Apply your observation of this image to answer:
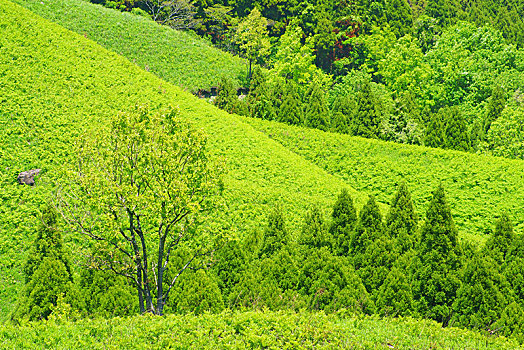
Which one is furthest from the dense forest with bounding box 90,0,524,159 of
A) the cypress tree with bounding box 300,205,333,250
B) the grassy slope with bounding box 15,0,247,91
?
the cypress tree with bounding box 300,205,333,250

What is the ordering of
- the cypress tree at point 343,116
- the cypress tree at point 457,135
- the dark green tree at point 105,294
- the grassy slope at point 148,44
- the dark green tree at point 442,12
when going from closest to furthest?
1. the dark green tree at point 105,294
2. the cypress tree at point 457,135
3. the cypress tree at point 343,116
4. the grassy slope at point 148,44
5. the dark green tree at point 442,12

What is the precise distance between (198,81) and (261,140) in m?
14.6

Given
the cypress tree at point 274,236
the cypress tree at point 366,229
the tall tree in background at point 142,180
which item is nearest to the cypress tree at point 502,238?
the cypress tree at point 366,229

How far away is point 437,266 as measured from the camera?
11.6m

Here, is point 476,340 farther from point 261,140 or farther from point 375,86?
point 375,86

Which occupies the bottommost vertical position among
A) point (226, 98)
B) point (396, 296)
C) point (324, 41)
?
point (396, 296)

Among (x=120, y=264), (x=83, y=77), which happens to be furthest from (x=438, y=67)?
(x=120, y=264)

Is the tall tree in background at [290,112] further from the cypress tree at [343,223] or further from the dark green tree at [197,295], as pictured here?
the dark green tree at [197,295]

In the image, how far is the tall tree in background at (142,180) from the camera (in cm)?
984

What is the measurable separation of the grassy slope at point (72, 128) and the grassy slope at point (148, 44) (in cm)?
865

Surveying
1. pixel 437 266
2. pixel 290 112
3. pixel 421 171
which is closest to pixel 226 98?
pixel 290 112

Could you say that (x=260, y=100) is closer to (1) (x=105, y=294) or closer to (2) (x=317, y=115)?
(2) (x=317, y=115)

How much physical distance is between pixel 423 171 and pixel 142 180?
1520 cm

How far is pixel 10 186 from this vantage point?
15945 mm
